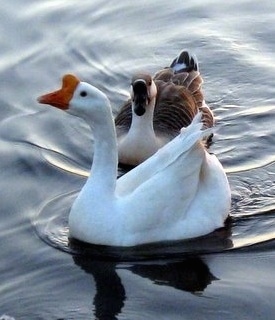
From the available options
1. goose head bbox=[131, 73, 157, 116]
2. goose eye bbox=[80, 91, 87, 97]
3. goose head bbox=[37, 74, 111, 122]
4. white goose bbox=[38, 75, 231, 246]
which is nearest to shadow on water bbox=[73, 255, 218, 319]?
white goose bbox=[38, 75, 231, 246]

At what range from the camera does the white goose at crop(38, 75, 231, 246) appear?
945cm

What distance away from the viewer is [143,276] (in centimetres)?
935

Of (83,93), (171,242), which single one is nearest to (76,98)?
(83,93)

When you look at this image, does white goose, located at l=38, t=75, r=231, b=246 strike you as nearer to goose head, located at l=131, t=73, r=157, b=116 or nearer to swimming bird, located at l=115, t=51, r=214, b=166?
goose head, located at l=131, t=73, r=157, b=116

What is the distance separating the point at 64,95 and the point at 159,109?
3.19m

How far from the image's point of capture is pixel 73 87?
9383mm

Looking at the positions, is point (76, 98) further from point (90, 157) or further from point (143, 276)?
point (90, 157)

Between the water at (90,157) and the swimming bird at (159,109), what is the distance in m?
0.39

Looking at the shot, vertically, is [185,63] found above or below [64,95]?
below

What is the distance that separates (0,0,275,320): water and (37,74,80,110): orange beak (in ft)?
4.19

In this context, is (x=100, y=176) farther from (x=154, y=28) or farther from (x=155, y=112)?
(x=154, y=28)

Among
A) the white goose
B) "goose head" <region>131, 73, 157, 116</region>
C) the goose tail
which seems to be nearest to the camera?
the white goose

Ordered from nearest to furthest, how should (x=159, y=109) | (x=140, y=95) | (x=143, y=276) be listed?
1. (x=143, y=276)
2. (x=140, y=95)
3. (x=159, y=109)

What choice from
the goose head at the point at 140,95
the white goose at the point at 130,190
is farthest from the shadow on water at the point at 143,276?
the goose head at the point at 140,95
